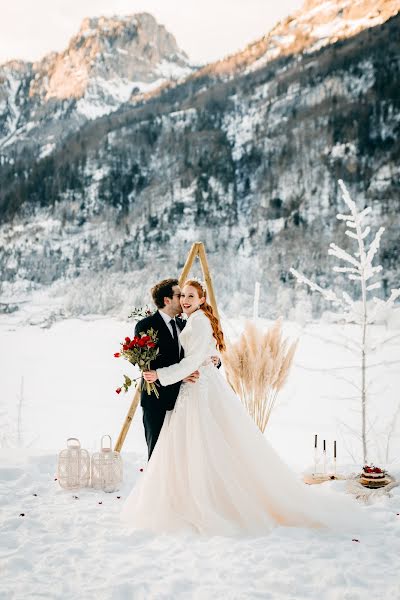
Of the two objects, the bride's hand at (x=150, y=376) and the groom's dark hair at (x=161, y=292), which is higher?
the groom's dark hair at (x=161, y=292)

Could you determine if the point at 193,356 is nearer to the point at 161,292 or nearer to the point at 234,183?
the point at 161,292

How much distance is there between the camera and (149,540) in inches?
89.4

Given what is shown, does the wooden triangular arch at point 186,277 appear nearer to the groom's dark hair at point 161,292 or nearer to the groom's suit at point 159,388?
the groom's dark hair at point 161,292

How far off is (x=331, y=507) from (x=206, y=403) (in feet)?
2.79

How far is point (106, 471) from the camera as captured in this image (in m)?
3.22

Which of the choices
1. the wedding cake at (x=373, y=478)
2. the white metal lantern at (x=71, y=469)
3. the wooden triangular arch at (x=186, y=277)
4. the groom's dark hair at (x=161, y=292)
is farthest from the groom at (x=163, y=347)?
the wedding cake at (x=373, y=478)

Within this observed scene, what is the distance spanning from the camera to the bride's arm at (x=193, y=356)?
2574 mm

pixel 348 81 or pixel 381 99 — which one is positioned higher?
pixel 348 81

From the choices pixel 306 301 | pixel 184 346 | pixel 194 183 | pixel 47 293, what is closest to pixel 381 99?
pixel 194 183

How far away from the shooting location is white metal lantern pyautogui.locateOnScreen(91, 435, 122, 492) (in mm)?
3199

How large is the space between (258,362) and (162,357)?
99 cm

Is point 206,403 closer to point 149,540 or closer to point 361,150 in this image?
point 149,540

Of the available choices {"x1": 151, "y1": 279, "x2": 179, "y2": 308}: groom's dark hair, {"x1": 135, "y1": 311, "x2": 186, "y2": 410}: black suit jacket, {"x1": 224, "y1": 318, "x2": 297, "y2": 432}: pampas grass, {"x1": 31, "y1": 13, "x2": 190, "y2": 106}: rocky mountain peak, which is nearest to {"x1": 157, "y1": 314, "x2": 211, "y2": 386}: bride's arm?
{"x1": 135, "y1": 311, "x2": 186, "y2": 410}: black suit jacket

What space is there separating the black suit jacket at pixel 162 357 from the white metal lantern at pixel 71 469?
2.65 feet
